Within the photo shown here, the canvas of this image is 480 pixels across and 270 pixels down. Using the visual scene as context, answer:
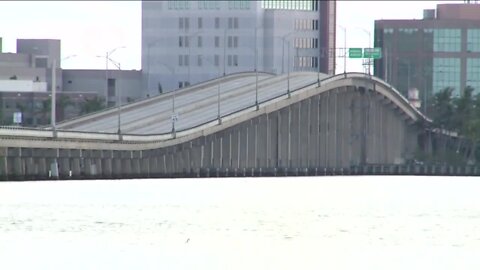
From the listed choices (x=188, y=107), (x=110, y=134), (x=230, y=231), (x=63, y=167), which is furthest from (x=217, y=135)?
(x=230, y=231)

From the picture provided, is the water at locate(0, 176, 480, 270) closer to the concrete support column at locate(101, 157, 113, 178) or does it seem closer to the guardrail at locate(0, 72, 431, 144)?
the guardrail at locate(0, 72, 431, 144)

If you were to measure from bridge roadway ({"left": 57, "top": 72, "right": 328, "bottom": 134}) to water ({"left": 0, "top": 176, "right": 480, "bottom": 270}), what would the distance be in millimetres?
53434

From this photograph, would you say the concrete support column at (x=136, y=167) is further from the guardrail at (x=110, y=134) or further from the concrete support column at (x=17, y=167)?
the concrete support column at (x=17, y=167)

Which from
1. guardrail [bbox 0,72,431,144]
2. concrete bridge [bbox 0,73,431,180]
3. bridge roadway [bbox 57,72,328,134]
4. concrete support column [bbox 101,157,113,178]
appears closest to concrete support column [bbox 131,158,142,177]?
concrete bridge [bbox 0,73,431,180]

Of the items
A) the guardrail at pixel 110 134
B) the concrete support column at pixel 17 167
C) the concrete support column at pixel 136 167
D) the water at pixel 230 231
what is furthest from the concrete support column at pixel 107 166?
the water at pixel 230 231

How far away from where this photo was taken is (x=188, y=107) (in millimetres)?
174375

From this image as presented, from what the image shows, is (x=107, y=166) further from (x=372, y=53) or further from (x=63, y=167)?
(x=372, y=53)

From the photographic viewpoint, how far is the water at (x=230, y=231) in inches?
1860

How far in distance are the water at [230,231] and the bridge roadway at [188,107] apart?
53.4 metres

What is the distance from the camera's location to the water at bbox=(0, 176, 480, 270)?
4725 cm

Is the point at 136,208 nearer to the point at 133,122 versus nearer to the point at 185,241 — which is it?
the point at 185,241

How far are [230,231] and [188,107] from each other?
113m

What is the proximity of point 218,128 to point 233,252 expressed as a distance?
→ 109 metres

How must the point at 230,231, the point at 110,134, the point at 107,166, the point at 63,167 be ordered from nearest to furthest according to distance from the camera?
1. the point at 230,231
2. the point at 63,167
3. the point at 110,134
4. the point at 107,166
